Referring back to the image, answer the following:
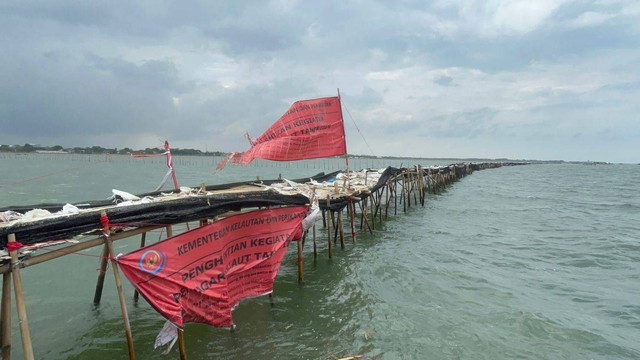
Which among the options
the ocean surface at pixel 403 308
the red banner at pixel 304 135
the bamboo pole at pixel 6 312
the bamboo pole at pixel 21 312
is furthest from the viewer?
the red banner at pixel 304 135

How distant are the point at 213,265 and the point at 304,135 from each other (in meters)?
5.38

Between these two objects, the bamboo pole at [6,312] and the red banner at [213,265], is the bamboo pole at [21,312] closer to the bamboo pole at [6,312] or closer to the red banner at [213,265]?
the bamboo pole at [6,312]

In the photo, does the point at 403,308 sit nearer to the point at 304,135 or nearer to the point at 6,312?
the point at 304,135

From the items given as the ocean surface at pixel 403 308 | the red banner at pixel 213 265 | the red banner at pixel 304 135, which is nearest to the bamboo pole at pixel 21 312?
the red banner at pixel 213 265

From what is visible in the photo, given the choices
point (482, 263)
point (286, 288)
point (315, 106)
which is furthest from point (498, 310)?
point (315, 106)

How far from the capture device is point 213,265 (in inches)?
253

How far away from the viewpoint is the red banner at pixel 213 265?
5.39 m

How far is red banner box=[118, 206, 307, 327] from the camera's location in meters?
5.39

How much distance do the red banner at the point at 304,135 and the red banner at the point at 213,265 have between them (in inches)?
89.7

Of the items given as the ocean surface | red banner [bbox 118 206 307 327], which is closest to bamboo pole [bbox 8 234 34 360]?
red banner [bbox 118 206 307 327]

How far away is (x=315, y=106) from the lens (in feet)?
36.0

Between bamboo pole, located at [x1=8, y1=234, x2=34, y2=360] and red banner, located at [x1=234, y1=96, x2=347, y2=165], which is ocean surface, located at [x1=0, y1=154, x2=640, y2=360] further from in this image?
red banner, located at [x1=234, y1=96, x2=347, y2=165]

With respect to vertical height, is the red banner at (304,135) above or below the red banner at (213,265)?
above

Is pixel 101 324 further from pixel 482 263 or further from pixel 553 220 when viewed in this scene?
pixel 553 220
